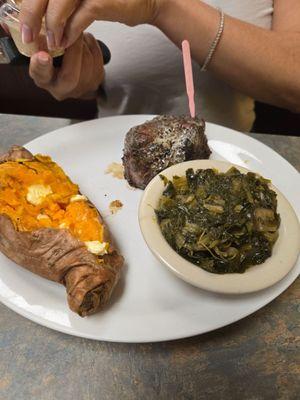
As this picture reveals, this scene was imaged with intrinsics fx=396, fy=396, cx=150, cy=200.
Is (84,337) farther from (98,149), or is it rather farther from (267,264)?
(98,149)

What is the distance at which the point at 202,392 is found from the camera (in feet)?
2.76

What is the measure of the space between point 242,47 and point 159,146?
1.70 feet

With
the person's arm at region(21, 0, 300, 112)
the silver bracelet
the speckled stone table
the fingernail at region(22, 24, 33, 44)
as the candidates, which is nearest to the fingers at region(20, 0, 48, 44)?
the fingernail at region(22, 24, 33, 44)

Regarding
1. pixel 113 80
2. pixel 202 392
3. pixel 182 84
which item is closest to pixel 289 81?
pixel 182 84

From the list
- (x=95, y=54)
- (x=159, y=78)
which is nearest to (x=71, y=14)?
(x=95, y=54)

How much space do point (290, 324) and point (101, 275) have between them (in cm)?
47

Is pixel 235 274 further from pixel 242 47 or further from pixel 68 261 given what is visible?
pixel 242 47

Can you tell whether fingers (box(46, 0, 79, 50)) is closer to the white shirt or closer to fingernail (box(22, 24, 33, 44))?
fingernail (box(22, 24, 33, 44))

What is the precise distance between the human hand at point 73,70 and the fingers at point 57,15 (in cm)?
10

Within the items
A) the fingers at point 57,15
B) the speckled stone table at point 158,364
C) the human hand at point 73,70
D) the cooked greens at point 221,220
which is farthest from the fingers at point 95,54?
the speckled stone table at point 158,364

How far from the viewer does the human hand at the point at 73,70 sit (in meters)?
1.20

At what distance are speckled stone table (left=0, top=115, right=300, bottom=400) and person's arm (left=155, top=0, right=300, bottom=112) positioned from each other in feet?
2.81

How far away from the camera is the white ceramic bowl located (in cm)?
83

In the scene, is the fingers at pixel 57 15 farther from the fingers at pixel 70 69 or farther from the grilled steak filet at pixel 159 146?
the grilled steak filet at pixel 159 146
